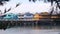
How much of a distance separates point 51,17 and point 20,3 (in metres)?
0.63

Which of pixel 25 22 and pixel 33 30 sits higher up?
pixel 25 22

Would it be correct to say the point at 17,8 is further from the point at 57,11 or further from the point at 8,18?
the point at 57,11

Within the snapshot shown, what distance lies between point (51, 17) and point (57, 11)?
0.51 ft

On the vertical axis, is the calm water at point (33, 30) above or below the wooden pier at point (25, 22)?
below

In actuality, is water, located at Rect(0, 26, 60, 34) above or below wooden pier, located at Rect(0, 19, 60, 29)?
below

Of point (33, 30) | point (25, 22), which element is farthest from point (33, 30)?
point (25, 22)

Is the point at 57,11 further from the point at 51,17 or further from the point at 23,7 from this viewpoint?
the point at 23,7

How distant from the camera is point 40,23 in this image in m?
5.25

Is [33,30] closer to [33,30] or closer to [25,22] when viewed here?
[33,30]

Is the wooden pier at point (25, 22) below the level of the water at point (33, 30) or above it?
above

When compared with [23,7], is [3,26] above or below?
below

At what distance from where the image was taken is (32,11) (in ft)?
17.2

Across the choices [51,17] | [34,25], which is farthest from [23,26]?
[51,17]

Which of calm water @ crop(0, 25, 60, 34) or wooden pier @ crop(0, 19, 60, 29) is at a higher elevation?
wooden pier @ crop(0, 19, 60, 29)
